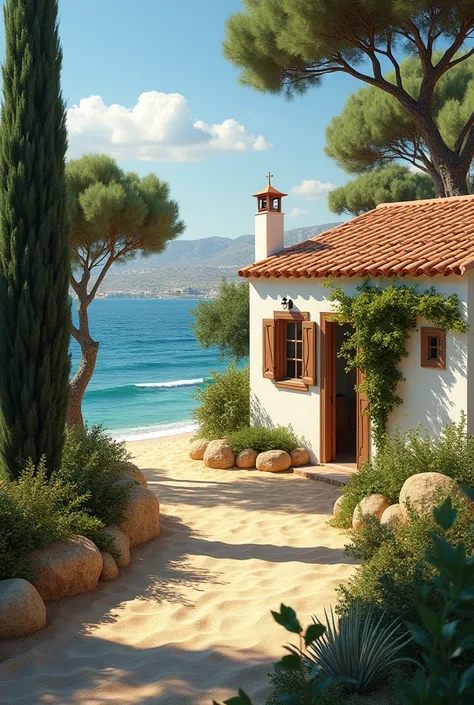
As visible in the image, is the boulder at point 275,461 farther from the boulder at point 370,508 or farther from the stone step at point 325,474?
the boulder at point 370,508

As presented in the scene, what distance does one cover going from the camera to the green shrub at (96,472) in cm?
761

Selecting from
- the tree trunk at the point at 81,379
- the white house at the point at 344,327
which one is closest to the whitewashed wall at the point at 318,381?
the white house at the point at 344,327

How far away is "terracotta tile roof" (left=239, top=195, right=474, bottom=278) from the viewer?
9.94 m

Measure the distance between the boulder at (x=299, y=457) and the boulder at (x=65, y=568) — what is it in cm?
583

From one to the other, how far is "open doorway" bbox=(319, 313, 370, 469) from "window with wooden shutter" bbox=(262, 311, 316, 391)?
591 mm

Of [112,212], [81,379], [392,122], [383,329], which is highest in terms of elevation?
[392,122]

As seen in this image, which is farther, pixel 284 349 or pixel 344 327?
pixel 344 327

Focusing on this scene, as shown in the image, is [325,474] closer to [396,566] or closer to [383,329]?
[383,329]

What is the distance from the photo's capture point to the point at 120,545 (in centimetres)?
720

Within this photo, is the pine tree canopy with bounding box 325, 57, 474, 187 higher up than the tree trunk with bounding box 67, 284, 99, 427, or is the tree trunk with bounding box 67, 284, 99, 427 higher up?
the pine tree canopy with bounding box 325, 57, 474, 187

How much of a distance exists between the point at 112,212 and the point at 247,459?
21.9 feet

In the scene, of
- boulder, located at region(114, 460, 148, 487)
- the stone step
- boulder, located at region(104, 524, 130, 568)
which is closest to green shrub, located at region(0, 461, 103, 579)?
boulder, located at region(104, 524, 130, 568)

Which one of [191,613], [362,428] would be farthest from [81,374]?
[191,613]

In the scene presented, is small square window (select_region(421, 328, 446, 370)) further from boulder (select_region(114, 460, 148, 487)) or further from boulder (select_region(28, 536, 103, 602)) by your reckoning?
boulder (select_region(28, 536, 103, 602))
